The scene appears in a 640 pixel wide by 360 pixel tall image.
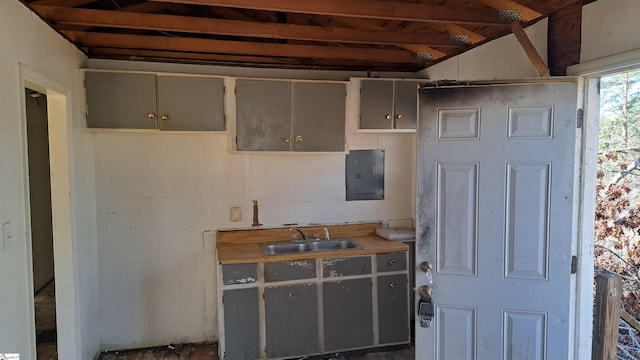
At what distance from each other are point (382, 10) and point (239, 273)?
2068mm

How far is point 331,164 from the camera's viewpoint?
3.67 meters

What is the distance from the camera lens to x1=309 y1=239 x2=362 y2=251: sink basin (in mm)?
3529

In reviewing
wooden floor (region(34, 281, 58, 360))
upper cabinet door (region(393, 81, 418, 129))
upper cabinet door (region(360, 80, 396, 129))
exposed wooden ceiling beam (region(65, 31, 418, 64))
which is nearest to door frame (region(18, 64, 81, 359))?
exposed wooden ceiling beam (region(65, 31, 418, 64))

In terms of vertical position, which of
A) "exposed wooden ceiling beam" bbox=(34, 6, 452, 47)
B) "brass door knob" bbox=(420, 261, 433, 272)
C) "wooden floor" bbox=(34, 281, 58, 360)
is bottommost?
"wooden floor" bbox=(34, 281, 58, 360)

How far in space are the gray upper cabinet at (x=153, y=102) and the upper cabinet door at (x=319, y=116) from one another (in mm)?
628

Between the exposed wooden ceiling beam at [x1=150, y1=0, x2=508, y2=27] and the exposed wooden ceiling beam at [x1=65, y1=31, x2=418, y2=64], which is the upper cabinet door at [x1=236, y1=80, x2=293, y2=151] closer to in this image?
the exposed wooden ceiling beam at [x1=65, y1=31, x2=418, y2=64]

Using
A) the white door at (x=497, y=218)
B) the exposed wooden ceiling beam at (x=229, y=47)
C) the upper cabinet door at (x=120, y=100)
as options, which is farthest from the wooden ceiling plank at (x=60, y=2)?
the white door at (x=497, y=218)

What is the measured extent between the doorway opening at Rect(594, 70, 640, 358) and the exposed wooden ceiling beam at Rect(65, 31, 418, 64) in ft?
9.45

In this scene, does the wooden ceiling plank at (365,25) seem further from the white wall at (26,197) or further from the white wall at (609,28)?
the white wall at (26,197)

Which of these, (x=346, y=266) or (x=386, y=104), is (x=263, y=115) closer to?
(x=386, y=104)

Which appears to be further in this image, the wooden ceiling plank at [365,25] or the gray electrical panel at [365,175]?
the gray electrical panel at [365,175]

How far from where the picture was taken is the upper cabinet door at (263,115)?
3156mm

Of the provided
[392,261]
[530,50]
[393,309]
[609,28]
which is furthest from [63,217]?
[609,28]

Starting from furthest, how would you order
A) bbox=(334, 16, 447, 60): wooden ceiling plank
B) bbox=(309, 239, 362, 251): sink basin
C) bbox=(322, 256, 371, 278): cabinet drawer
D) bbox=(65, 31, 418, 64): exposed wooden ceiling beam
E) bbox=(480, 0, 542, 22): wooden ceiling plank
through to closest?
1. bbox=(309, 239, 362, 251): sink basin
2. bbox=(322, 256, 371, 278): cabinet drawer
3. bbox=(334, 16, 447, 60): wooden ceiling plank
4. bbox=(65, 31, 418, 64): exposed wooden ceiling beam
5. bbox=(480, 0, 542, 22): wooden ceiling plank
